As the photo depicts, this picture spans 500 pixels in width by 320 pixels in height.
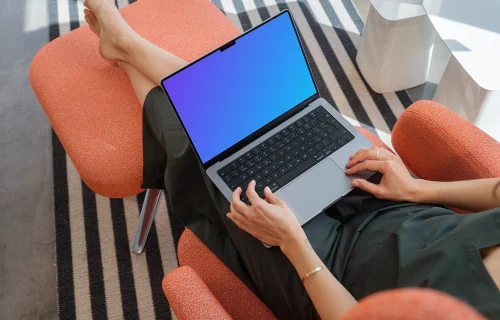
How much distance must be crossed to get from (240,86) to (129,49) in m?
0.34

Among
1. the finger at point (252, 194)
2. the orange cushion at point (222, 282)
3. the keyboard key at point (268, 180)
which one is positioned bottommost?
the orange cushion at point (222, 282)

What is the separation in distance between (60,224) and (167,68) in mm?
721

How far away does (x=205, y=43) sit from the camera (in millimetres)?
1324

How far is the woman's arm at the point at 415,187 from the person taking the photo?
2.97 feet

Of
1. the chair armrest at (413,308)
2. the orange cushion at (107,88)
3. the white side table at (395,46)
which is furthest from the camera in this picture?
the white side table at (395,46)

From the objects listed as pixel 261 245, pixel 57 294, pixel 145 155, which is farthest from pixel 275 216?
pixel 57 294

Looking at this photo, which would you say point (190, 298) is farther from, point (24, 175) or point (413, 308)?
point (24, 175)

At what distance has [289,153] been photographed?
1063 millimetres

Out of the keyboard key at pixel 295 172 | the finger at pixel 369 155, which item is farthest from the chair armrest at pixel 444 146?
the keyboard key at pixel 295 172

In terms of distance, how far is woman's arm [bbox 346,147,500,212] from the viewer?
91cm

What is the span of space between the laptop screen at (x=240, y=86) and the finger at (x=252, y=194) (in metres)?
0.13

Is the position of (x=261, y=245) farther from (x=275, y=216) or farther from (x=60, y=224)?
(x=60, y=224)

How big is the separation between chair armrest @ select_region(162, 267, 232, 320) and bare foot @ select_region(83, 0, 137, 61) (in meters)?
0.62

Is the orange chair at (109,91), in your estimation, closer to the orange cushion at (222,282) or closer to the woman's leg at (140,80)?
the woman's leg at (140,80)
